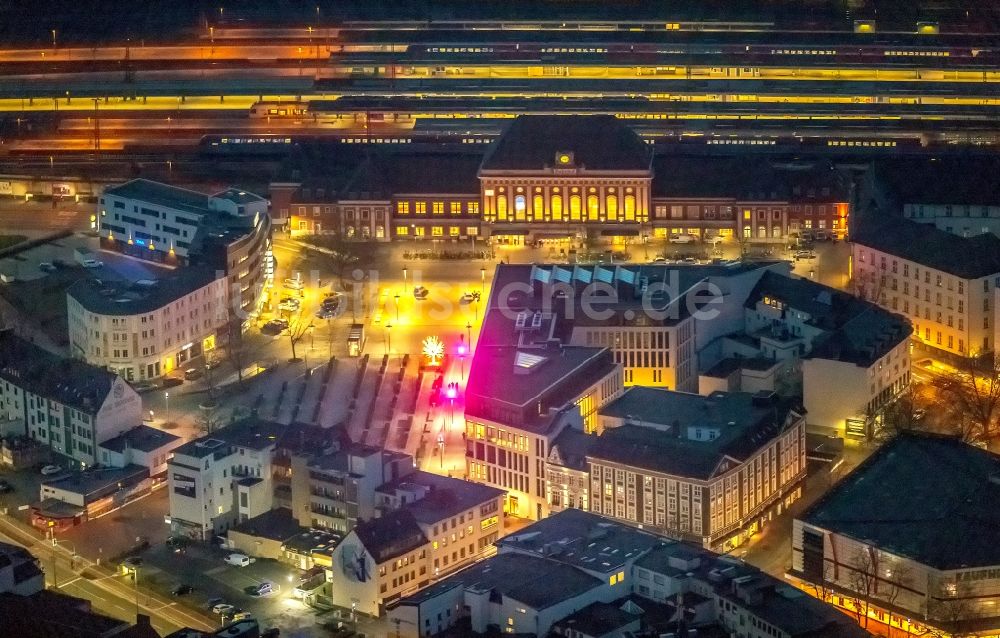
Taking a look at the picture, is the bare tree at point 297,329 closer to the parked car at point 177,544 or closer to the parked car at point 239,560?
the parked car at point 177,544

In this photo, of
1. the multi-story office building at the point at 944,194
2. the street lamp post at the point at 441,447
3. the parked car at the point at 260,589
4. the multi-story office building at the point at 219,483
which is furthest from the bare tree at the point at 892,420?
the parked car at the point at 260,589

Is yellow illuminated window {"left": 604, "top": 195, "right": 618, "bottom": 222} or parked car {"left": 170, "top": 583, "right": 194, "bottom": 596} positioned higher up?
yellow illuminated window {"left": 604, "top": 195, "right": 618, "bottom": 222}

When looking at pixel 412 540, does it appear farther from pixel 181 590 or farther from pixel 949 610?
pixel 949 610

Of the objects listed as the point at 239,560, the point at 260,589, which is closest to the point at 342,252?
the point at 239,560

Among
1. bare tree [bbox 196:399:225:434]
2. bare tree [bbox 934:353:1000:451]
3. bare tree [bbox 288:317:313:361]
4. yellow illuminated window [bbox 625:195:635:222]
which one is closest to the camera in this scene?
bare tree [bbox 934:353:1000:451]

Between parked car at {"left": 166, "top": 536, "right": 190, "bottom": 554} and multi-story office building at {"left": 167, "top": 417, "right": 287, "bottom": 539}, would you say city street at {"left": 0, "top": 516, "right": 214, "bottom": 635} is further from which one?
multi-story office building at {"left": 167, "top": 417, "right": 287, "bottom": 539}

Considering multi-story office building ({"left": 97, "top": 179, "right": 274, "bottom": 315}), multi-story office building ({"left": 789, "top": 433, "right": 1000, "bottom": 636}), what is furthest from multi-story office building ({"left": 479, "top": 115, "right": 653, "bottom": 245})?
multi-story office building ({"left": 789, "top": 433, "right": 1000, "bottom": 636})

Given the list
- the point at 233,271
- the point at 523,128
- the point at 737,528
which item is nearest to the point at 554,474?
the point at 737,528
